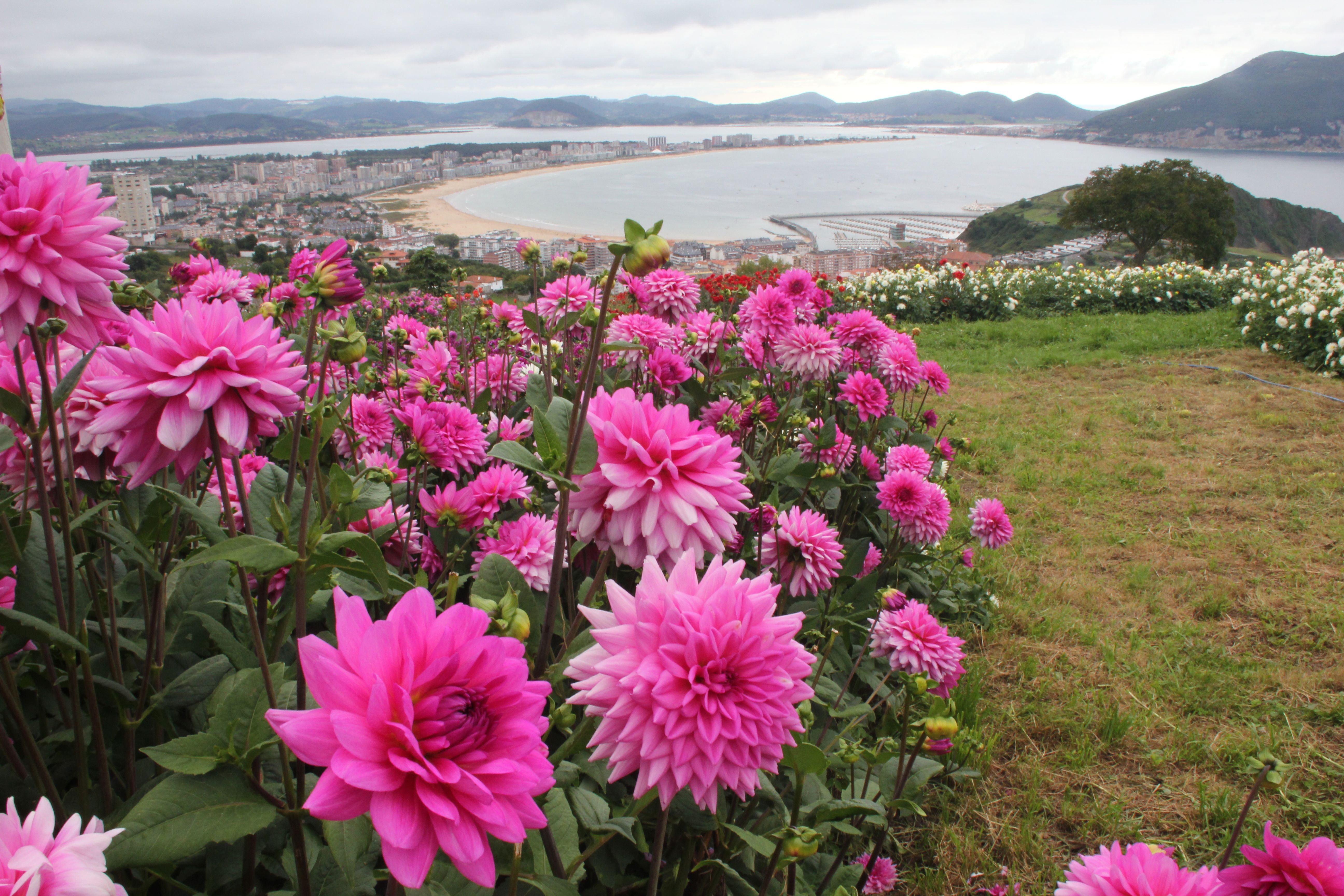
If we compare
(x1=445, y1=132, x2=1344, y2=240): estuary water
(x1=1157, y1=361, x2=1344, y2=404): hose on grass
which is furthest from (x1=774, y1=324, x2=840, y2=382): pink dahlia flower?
(x1=1157, y1=361, x2=1344, y2=404): hose on grass

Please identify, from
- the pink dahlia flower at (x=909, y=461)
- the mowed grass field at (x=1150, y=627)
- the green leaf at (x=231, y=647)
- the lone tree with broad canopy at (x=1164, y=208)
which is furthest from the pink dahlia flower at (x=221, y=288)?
the lone tree with broad canopy at (x=1164, y=208)

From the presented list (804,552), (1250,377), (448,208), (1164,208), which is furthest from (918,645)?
(448,208)

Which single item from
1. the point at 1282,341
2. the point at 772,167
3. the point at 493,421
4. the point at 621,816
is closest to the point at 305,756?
the point at 621,816

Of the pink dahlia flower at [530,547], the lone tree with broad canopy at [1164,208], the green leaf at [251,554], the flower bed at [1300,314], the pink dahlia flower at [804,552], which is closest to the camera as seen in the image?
the green leaf at [251,554]

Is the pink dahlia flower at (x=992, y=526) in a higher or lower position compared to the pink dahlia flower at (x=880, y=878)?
higher

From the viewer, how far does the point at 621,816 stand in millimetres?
1003

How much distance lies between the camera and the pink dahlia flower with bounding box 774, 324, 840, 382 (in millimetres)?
2402

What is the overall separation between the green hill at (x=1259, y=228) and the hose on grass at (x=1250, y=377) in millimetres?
28064

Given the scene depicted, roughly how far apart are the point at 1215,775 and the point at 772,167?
179ft

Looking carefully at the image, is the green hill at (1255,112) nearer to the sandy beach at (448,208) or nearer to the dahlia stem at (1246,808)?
the sandy beach at (448,208)

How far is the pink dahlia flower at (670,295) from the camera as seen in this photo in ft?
7.41

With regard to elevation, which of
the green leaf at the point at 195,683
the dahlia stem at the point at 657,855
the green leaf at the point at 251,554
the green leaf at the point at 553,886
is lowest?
the dahlia stem at the point at 657,855

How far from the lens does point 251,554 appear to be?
26.0 inches

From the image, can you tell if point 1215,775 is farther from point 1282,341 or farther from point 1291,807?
point 1282,341
